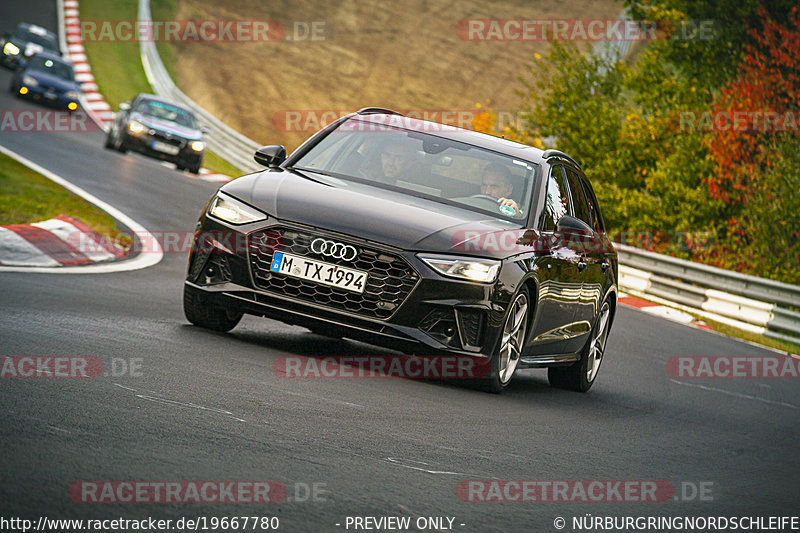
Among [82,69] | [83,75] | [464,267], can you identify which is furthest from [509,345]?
[82,69]

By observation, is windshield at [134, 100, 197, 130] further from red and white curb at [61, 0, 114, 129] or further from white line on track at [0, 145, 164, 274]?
white line on track at [0, 145, 164, 274]

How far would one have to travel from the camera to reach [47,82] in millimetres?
32812

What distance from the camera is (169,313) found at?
9625mm

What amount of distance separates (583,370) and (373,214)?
2.95 meters

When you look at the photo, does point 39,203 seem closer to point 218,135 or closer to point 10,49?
point 218,135

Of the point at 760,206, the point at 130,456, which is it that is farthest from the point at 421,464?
the point at 760,206

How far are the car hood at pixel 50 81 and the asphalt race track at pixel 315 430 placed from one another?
2254 cm

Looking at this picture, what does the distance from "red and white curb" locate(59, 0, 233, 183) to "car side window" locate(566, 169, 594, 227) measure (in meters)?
18.3

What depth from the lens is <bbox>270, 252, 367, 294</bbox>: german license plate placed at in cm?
768

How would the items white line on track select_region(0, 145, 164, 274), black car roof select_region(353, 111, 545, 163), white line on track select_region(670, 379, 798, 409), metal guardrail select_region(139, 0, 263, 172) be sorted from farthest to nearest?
metal guardrail select_region(139, 0, 263, 172) < white line on track select_region(670, 379, 798, 409) < white line on track select_region(0, 145, 164, 274) < black car roof select_region(353, 111, 545, 163)

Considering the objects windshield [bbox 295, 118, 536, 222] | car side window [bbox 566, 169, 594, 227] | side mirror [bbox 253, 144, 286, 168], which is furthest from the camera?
car side window [bbox 566, 169, 594, 227]

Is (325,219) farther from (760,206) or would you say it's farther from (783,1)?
(783,1)

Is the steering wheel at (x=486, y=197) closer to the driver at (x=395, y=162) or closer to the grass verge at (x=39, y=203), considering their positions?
the driver at (x=395, y=162)

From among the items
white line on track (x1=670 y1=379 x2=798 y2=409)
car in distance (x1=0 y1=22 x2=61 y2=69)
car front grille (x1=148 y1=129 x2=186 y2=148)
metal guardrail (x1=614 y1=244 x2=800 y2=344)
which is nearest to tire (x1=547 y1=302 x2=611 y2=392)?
white line on track (x1=670 y1=379 x2=798 y2=409)
